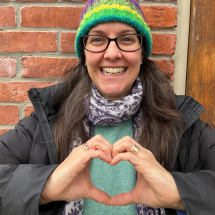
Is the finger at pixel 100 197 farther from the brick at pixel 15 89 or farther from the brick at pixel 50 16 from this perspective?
the brick at pixel 50 16

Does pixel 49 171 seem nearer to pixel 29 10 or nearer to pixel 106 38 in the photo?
pixel 106 38

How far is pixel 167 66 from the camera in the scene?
4.95 ft

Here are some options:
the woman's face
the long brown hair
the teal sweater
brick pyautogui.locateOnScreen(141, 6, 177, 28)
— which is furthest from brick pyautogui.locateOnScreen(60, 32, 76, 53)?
the teal sweater

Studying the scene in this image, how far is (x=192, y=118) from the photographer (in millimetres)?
1236

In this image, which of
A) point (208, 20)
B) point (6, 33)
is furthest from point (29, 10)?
point (208, 20)

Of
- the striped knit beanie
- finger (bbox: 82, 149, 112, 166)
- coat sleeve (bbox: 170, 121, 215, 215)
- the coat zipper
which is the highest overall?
the striped knit beanie

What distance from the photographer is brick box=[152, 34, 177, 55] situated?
146cm

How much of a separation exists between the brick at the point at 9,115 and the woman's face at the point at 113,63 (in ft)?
2.03

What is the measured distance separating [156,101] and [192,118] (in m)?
0.25

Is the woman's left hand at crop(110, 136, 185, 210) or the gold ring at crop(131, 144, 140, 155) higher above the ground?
the gold ring at crop(131, 144, 140, 155)

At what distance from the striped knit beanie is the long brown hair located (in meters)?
0.23

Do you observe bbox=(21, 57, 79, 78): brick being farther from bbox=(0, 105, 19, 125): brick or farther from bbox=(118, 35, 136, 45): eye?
bbox=(118, 35, 136, 45): eye

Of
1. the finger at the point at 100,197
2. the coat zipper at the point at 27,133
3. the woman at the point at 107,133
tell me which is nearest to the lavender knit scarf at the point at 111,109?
the woman at the point at 107,133

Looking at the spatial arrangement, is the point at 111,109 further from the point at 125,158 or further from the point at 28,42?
the point at 28,42
